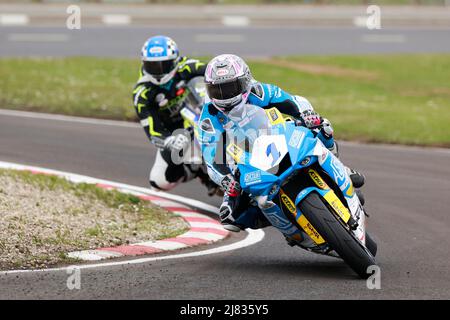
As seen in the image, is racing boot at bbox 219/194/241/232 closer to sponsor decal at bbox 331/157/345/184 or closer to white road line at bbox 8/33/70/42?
sponsor decal at bbox 331/157/345/184

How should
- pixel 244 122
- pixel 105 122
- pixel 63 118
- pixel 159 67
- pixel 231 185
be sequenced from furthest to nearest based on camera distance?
pixel 63 118 < pixel 105 122 < pixel 159 67 < pixel 244 122 < pixel 231 185

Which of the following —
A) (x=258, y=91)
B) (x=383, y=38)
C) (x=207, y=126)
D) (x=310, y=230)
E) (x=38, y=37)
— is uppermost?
(x=258, y=91)

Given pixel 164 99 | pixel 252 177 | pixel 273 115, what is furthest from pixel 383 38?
pixel 252 177

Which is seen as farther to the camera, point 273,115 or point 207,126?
point 207,126

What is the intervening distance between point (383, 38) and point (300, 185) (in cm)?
2242

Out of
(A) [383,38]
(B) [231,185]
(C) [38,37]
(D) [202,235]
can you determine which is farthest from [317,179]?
(A) [383,38]

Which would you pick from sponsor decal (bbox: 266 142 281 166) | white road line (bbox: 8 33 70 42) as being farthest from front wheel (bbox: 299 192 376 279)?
white road line (bbox: 8 33 70 42)

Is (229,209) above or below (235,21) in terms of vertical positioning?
above

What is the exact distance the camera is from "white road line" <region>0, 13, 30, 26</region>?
30375 millimetres

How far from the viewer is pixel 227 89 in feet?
28.5

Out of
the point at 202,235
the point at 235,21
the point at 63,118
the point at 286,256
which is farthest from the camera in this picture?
the point at 235,21

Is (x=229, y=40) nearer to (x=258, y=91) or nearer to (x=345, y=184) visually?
(x=258, y=91)

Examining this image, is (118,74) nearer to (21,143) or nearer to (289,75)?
(289,75)

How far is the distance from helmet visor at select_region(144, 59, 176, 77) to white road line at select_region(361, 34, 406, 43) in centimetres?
1772
